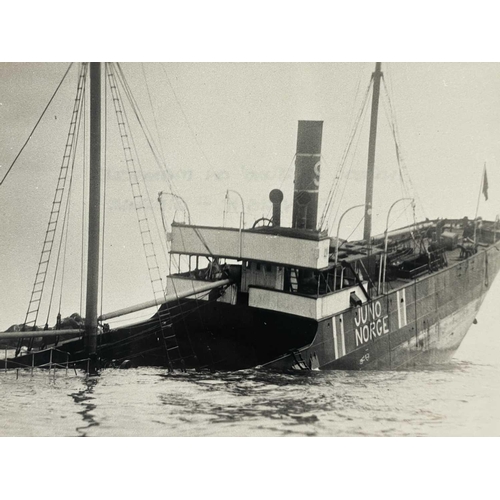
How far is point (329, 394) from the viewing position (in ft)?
34.8

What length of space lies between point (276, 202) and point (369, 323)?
347cm

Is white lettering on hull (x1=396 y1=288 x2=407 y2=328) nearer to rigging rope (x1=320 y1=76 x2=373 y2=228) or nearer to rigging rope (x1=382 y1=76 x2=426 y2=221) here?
rigging rope (x1=382 y1=76 x2=426 y2=221)

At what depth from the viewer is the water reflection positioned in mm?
9578

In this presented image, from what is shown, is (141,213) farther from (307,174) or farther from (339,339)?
(339,339)

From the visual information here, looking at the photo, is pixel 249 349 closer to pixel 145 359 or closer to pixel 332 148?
pixel 145 359

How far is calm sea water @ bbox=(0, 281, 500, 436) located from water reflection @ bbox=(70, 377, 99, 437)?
0.02 meters

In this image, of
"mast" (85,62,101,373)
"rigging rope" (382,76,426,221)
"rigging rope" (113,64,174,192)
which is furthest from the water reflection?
"rigging rope" (382,76,426,221)

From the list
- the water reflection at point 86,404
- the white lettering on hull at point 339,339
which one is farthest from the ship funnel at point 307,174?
the water reflection at point 86,404

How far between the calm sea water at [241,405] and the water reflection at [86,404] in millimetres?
16

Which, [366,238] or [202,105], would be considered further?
[366,238]

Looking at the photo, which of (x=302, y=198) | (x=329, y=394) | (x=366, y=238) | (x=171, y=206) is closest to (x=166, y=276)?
(x=171, y=206)

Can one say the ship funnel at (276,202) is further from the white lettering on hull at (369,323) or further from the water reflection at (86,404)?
the water reflection at (86,404)

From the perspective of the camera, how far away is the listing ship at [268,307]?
1163 centimetres

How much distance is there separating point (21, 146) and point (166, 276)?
380 centimetres
